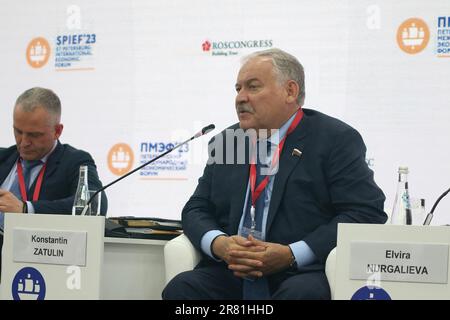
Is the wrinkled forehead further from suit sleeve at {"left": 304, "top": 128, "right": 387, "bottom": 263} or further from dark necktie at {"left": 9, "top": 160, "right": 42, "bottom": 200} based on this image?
dark necktie at {"left": 9, "top": 160, "right": 42, "bottom": 200}

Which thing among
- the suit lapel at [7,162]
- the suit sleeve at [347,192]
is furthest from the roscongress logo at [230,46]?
the suit sleeve at [347,192]

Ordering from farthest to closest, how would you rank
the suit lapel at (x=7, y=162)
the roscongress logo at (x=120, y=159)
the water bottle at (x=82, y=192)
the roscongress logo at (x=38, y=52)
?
the roscongress logo at (x=38, y=52) → the roscongress logo at (x=120, y=159) → the suit lapel at (x=7, y=162) → the water bottle at (x=82, y=192)

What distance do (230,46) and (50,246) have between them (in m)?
2.32

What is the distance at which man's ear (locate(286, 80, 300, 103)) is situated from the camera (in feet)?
10.4

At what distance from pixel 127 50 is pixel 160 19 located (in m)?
0.33

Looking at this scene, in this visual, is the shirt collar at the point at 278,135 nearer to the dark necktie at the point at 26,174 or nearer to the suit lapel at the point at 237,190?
the suit lapel at the point at 237,190

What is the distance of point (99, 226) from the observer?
9.02ft

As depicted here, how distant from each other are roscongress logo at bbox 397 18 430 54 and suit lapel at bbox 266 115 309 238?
1.50m

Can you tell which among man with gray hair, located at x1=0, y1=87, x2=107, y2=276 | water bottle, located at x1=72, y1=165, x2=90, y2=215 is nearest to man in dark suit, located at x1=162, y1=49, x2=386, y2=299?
water bottle, located at x1=72, y1=165, x2=90, y2=215

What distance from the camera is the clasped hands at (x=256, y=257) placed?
9.10 ft

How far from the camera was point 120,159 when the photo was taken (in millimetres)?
4953

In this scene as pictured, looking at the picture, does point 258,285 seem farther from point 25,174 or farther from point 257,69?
point 25,174
